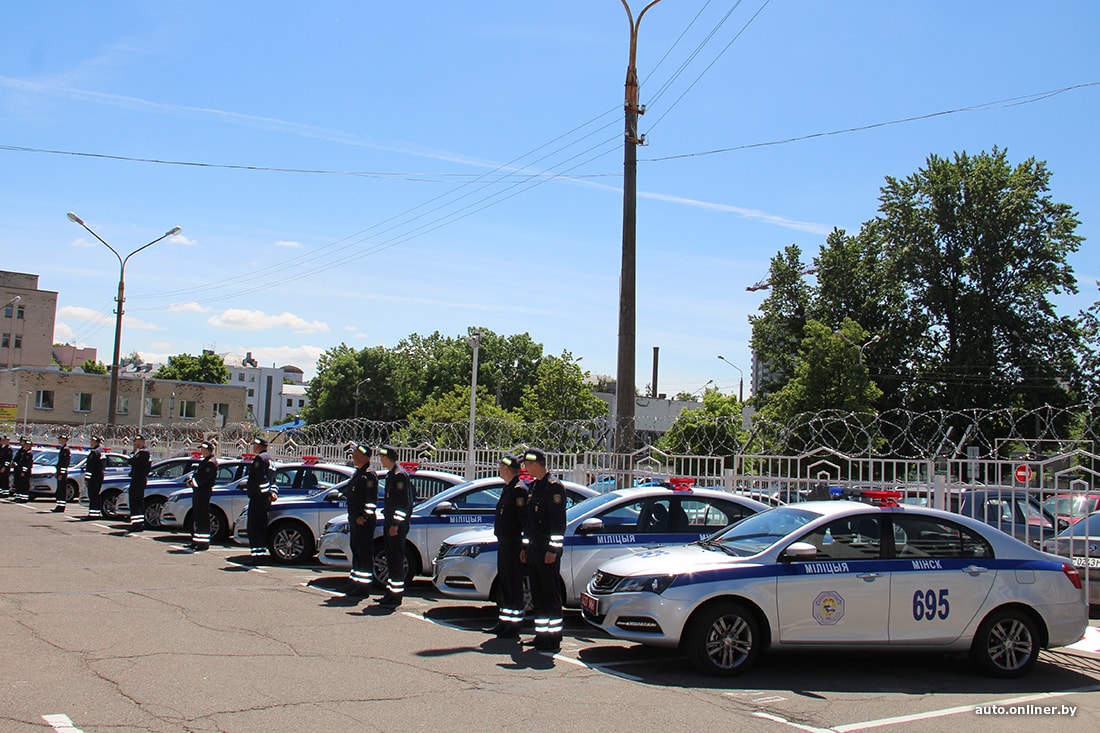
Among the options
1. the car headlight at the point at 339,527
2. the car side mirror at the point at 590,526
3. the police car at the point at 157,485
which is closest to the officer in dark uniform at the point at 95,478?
the police car at the point at 157,485

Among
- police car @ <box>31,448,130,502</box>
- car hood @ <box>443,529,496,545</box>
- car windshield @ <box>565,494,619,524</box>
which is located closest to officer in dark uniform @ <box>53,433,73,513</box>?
police car @ <box>31,448,130,502</box>

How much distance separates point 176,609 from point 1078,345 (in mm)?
47819

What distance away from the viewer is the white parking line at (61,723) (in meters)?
5.92

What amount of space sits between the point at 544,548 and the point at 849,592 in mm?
2844

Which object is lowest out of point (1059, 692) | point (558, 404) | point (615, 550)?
point (1059, 692)

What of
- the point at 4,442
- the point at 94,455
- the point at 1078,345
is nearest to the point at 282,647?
the point at 94,455

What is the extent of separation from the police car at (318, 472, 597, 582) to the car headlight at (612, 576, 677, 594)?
3.98m

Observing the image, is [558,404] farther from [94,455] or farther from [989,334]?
[94,455]

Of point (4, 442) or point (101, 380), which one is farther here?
point (101, 380)

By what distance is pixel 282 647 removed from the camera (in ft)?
28.3

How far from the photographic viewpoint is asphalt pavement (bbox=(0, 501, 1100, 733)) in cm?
653

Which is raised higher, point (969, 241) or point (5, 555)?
point (969, 241)

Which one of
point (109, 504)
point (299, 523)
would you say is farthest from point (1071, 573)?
point (109, 504)

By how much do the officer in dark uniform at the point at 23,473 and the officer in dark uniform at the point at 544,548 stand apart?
73.0ft
